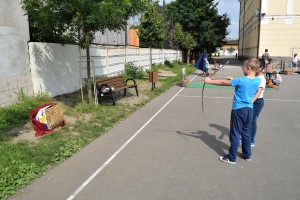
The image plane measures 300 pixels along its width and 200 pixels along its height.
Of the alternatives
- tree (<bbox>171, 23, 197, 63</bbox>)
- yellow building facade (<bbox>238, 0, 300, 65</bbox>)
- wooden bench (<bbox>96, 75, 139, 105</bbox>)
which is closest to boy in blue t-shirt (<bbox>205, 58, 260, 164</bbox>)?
wooden bench (<bbox>96, 75, 139, 105</bbox>)

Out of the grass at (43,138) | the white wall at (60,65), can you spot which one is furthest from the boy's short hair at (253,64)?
the white wall at (60,65)

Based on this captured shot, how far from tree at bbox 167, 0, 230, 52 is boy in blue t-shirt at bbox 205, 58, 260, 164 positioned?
3240cm

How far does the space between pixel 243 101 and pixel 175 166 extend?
154cm

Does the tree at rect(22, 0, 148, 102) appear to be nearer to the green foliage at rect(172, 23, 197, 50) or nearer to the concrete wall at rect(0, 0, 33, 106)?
the concrete wall at rect(0, 0, 33, 106)

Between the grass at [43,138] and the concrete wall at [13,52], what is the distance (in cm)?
34

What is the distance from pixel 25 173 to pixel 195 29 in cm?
3535

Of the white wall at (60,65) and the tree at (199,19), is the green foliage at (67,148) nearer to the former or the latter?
the white wall at (60,65)

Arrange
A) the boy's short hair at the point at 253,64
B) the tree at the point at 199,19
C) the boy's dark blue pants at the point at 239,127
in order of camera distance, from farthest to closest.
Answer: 1. the tree at the point at 199,19
2. the boy's dark blue pants at the point at 239,127
3. the boy's short hair at the point at 253,64

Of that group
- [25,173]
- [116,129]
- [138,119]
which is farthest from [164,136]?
[25,173]

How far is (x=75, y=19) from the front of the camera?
7.62m

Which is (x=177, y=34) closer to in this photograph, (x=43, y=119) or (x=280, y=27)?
(x=280, y=27)

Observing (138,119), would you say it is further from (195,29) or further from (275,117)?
(195,29)

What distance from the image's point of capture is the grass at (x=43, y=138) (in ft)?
14.7

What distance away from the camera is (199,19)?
121 ft
